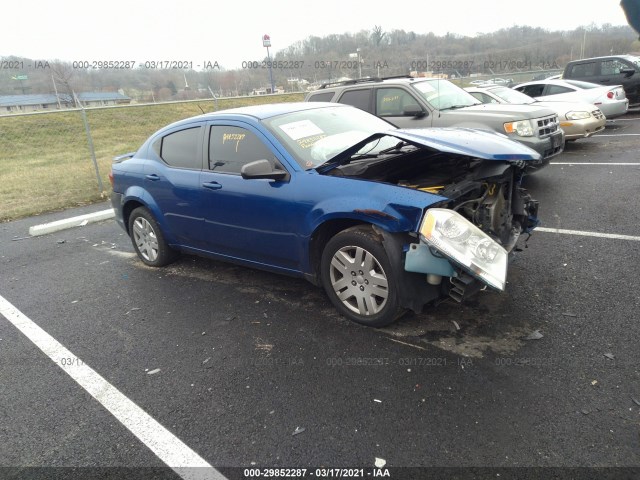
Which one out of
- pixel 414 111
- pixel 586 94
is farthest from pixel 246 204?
pixel 586 94

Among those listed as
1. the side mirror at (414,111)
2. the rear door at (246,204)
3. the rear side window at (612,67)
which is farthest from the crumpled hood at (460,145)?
the rear side window at (612,67)

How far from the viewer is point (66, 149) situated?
52.5ft

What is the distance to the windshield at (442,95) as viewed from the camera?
7.54 metres

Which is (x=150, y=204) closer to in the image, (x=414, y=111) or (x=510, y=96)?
(x=414, y=111)

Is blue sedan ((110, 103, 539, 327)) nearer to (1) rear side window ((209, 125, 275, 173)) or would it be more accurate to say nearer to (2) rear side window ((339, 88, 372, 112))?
(1) rear side window ((209, 125, 275, 173))

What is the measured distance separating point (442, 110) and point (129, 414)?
6.39 metres

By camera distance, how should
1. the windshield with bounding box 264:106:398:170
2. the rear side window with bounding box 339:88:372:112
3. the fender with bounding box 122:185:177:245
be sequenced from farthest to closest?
the rear side window with bounding box 339:88:372:112 < the fender with bounding box 122:185:177:245 < the windshield with bounding box 264:106:398:170

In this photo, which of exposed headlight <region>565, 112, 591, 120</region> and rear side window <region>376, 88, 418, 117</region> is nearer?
rear side window <region>376, 88, 418, 117</region>

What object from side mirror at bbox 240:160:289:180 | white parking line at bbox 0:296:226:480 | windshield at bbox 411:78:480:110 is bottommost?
white parking line at bbox 0:296:226:480

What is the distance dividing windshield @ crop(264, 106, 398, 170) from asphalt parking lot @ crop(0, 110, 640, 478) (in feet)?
4.25

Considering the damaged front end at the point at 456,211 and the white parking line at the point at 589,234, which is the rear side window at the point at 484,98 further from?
the damaged front end at the point at 456,211

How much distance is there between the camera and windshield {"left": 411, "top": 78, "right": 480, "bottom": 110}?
7.54 m

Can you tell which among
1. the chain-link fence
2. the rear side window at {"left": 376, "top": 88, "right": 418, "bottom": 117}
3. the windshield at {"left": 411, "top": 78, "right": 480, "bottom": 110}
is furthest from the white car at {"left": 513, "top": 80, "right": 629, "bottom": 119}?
the chain-link fence

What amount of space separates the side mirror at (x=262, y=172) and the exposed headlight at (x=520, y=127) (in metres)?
4.74
